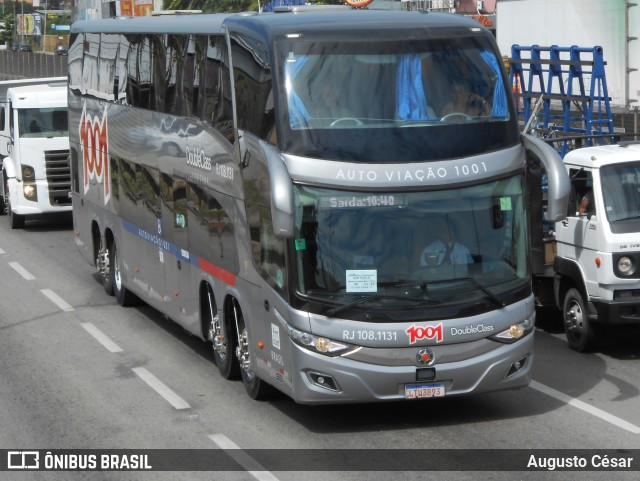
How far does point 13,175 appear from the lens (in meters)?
26.4

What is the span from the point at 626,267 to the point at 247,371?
4192 mm

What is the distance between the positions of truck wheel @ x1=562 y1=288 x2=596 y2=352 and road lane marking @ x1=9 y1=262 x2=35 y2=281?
9.69m

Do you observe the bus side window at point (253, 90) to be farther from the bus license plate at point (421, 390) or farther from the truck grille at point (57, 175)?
the truck grille at point (57, 175)

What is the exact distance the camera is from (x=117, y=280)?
18.3m

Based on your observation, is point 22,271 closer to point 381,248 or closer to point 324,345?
point 324,345

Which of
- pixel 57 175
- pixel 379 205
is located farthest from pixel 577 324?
pixel 57 175

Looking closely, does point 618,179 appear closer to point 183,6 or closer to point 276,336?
point 276,336

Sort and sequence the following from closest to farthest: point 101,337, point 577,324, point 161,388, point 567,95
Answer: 1. point 161,388
2. point 577,324
3. point 101,337
4. point 567,95

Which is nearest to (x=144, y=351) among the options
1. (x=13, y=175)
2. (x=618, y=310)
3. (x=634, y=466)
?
(x=618, y=310)

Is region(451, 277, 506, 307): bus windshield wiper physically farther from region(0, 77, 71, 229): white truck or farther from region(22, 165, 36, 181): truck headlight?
region(22, 165, 36, 181): truck headlight

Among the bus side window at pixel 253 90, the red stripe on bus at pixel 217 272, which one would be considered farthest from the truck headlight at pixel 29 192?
the bus side window at pixel 253 90

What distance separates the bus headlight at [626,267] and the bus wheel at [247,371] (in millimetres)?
3972

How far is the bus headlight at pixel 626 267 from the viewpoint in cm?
1345

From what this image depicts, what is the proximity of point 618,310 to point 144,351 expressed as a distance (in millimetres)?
5472
